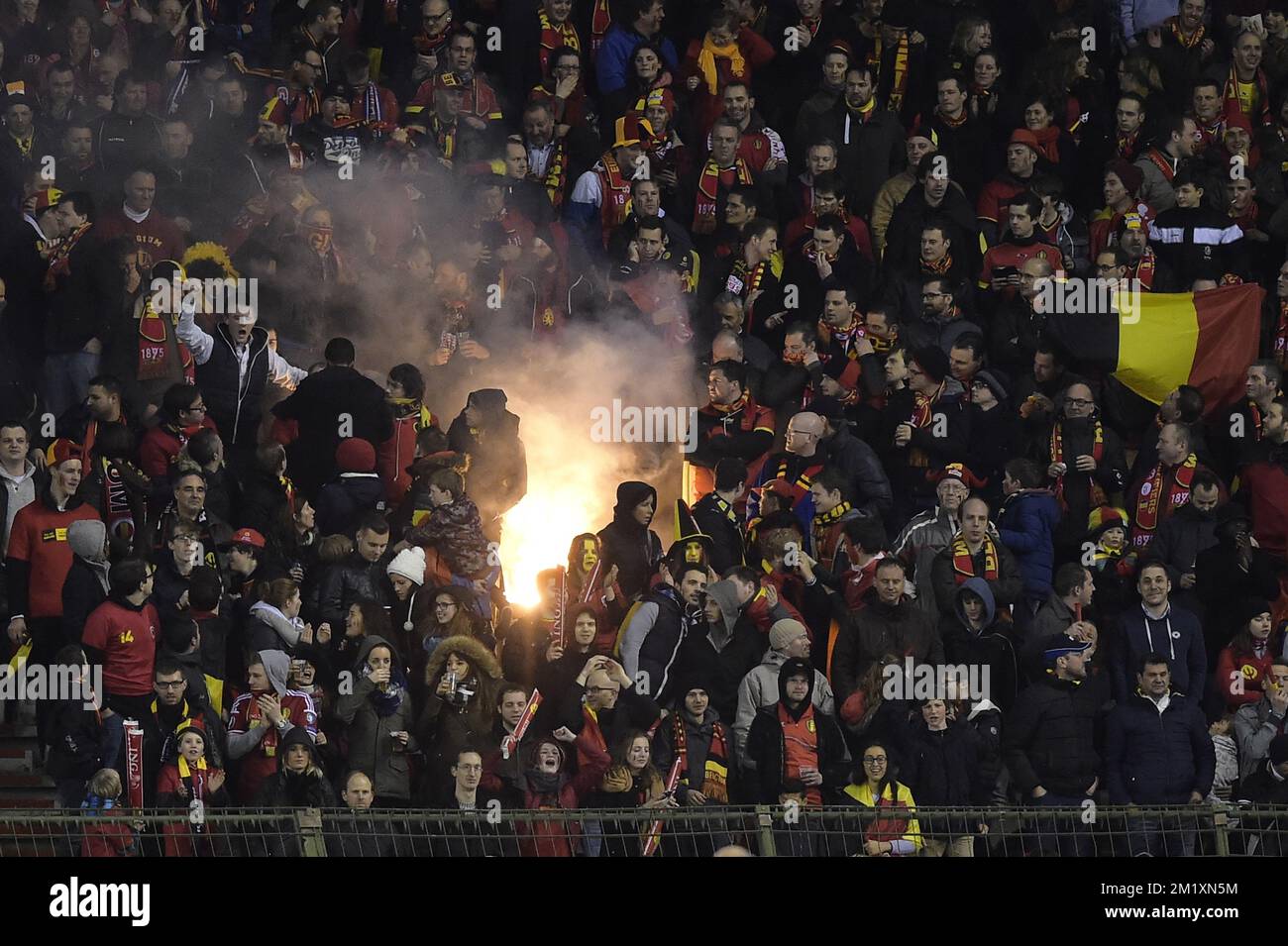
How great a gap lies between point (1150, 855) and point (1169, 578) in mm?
2844

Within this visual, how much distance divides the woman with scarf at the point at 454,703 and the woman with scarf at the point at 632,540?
113 cm

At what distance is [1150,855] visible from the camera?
13.7 metres

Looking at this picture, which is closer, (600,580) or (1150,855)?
(1150,855)

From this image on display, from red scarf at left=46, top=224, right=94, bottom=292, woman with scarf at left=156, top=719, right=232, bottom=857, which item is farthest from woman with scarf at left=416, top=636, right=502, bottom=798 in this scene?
red scarf at left=46, top=224, right=94, bottom=292

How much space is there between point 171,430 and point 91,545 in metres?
1.01

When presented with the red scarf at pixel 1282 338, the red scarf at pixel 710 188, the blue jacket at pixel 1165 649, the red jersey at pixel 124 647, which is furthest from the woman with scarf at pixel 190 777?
the red scarf at pixel 1282 338

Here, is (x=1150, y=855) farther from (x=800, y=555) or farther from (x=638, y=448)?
(x=638, y=448)

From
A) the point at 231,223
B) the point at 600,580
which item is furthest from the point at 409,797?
the point at 231,223

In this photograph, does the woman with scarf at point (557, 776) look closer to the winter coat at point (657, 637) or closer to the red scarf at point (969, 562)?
the winter coat at point (657, 637)

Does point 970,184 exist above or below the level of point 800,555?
above

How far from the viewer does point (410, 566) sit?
1584cm

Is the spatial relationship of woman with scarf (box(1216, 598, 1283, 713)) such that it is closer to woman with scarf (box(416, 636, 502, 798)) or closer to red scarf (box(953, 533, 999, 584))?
red scarf (box(953, 533, 999, 584))

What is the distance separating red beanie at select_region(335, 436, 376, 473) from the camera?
16.5 meters

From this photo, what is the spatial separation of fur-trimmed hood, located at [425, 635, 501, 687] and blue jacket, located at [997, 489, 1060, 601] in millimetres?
3158
